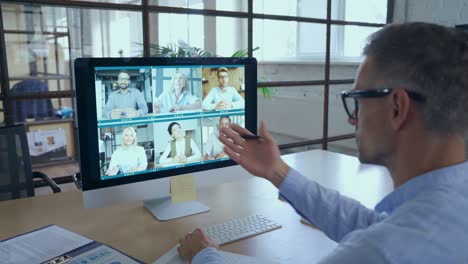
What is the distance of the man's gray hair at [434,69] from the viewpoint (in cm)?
66

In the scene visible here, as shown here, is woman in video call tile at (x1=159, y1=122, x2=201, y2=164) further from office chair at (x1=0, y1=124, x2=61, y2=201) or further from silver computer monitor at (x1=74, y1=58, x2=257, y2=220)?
office chair at (x1=0, y1=124, x2=61, y2=201)

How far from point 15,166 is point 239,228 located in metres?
0.94

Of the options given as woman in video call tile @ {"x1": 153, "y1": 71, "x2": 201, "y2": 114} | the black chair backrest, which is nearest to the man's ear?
woman in video call tile @ {"x1": 153, "y1": 71, "x2": 201, "y2": 114}

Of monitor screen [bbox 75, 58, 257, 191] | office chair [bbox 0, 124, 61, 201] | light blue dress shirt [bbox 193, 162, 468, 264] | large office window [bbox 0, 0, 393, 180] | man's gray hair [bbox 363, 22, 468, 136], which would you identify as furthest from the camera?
large office window [bbox 0, 0, 393, 180]

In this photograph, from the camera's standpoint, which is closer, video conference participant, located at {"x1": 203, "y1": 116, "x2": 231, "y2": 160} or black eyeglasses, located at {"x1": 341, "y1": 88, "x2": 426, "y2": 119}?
black eyeglasses, located at {"x1": 341, "y1": 88, "x2": 426, "y2": 119}

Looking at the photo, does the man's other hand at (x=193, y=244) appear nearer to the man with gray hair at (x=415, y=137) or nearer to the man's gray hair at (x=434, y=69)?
the man with gray hair at (x=415, y=137)

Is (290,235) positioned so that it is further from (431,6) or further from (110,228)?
(431,6)

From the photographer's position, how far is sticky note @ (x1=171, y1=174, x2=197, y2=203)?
1175 millimetres

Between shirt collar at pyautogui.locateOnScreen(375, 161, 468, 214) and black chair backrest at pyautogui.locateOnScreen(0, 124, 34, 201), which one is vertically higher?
shirt collar at pyautogui.locateOnScreen(375, 161, 468, 214)

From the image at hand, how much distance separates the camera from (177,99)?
1144 mm

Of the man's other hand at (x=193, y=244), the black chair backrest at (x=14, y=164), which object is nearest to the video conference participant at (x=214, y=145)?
the man's other hand at (x=193, y=244)

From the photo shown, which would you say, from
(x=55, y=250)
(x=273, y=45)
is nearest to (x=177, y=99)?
(x=55, y=250)

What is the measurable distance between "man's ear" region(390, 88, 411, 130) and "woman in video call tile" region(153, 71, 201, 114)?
0.61 metres

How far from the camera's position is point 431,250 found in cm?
56
